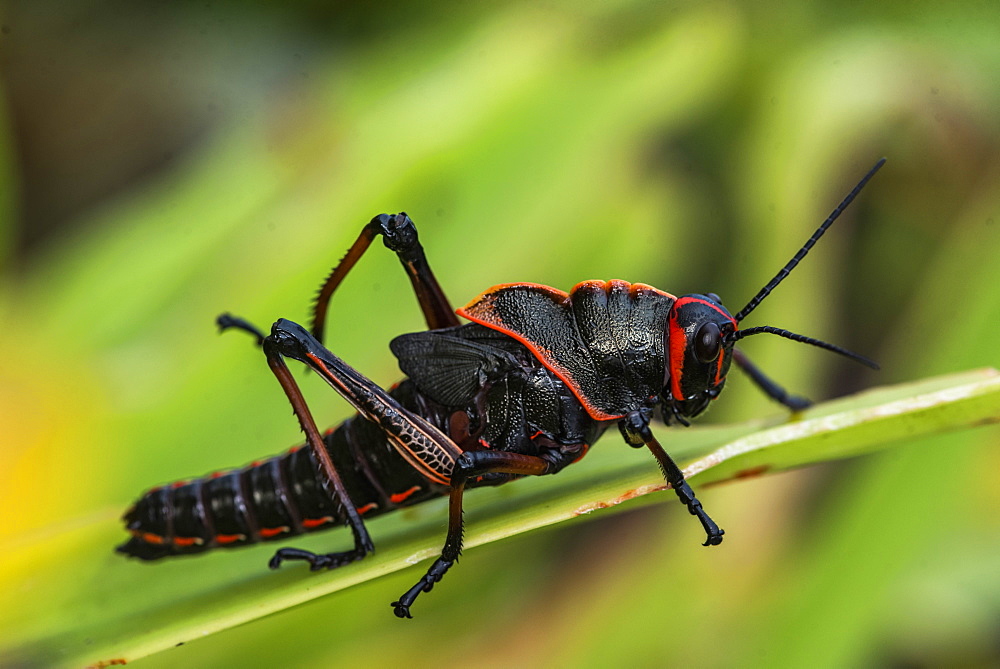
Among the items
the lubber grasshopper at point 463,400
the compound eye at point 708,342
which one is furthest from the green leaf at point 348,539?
the compound eye at point 708,342

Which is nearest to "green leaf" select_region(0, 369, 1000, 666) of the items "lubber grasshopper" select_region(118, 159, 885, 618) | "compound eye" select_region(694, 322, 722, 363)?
"lubber grasshopper" select_region(118, 159, 885, 618)

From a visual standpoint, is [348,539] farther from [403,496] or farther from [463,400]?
[463,400]

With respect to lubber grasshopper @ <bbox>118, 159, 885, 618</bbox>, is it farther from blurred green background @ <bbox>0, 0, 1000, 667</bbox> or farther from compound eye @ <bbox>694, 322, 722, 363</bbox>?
blurred green background @ <bbox>0, 0, 1000, 667</bbox>

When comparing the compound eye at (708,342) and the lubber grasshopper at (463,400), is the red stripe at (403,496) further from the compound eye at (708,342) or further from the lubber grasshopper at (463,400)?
the compound eye at (708,342)

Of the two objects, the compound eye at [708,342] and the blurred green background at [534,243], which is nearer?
the compound eye at [708,342]

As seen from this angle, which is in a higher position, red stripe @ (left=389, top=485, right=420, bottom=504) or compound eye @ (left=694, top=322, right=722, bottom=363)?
compound eye @ (left=694, top=322, right=722, bottom=363)

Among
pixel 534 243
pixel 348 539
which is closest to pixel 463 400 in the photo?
pixel 348 539

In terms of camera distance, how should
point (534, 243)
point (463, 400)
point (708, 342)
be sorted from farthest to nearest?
point (534, 243)
point (463, 400)
point (708, 342)
